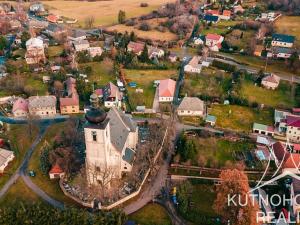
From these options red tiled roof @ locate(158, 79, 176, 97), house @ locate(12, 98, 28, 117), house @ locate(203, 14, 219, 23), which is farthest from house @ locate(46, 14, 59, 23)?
red tiled roof @ locate(158, 79, 176, 97)

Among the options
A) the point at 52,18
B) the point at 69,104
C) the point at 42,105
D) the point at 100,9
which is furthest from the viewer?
the point at 100,9

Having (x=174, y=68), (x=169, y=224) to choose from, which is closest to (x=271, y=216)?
(x=169, y=224)

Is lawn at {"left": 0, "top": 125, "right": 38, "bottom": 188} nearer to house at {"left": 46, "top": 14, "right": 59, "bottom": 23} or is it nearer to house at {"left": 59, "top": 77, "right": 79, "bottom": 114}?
house at {"left": 59, "top": 77, "right": 79, "bottom": 114}

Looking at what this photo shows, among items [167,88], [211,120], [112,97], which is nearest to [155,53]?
[167,88]

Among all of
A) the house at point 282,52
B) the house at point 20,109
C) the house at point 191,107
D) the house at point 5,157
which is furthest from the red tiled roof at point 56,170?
Result: the house at point 282,52

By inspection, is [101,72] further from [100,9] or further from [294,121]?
[100,9]

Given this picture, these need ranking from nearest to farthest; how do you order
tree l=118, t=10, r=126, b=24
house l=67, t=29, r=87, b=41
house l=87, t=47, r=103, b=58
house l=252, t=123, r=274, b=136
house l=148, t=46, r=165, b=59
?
house l=252, t=123, r=274, b=136, house l=148, t=46, r=165, b=59, house l=87, t=47, r=103, b=58, house l=67, t=29, r=87, b=41, tree l=118, t=10, r=126, b=24
